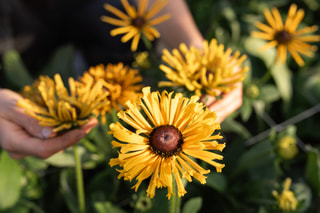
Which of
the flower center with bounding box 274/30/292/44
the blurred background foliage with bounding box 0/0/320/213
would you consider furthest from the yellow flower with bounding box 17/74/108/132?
the flower center with bounding box 274/30/292/44

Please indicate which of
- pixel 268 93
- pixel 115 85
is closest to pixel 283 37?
pixel 268 93

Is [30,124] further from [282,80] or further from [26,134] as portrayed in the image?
[282,80]

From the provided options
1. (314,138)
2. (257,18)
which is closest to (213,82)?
(314,138)

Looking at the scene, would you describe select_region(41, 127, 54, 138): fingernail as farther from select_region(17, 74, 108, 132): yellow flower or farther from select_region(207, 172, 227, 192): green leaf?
select_region(207, 172, 227, 192): green leaf

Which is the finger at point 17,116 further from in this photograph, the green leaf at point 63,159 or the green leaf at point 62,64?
the green leaf at point 62,64

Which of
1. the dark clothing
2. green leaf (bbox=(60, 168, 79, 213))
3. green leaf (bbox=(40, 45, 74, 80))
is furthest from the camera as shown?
the dark clothing
